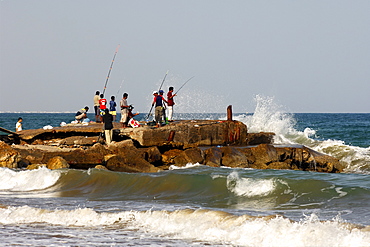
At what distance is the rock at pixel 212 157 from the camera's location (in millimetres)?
18891

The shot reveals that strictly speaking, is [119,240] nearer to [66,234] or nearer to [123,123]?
[66,234]

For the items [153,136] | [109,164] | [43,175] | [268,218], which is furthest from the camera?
[153,136]

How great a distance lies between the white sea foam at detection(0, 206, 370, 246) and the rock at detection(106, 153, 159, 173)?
6.59 meters

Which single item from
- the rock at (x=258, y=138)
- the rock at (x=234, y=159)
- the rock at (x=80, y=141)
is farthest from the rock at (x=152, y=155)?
the rock at (x=258, y=138)

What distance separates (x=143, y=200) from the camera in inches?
509

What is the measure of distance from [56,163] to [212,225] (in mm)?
9270

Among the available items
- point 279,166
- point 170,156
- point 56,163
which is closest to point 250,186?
point 170,156

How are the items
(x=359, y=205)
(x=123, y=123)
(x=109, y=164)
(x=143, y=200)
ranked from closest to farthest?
(x=359, y=205) < (x=143, y=200) < (x=109, y=164) < (x=123, y=123)

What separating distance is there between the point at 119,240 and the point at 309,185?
6625 mm

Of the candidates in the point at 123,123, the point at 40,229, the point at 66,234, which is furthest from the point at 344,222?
the point at 123,123

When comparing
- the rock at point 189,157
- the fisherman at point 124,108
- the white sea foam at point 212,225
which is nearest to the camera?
the white sea foam at point 212,225

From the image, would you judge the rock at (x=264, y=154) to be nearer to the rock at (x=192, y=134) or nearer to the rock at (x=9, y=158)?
the rock at (x=192, y=134)

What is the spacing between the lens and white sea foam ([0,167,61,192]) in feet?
50.5

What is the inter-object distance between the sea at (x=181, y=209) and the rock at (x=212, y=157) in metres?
0.81
